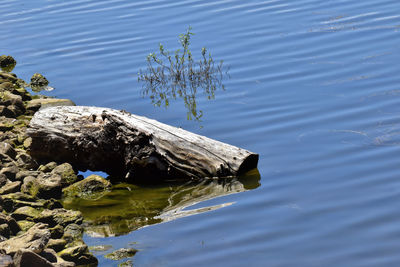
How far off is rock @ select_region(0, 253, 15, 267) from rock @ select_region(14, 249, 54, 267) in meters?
0.07

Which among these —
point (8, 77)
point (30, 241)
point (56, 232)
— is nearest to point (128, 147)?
point (56, 232)

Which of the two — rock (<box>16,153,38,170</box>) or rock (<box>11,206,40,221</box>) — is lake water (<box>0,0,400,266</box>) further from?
rock (<box>16,153,38,170</box>)

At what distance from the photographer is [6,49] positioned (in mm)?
17562

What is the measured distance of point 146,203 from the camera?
952 centimetres

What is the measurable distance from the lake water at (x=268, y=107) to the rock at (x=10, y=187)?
135 centimetres

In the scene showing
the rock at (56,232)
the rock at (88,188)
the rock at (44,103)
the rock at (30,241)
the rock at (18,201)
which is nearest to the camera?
the rock at (30,241)

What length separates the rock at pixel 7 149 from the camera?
35.0 ft

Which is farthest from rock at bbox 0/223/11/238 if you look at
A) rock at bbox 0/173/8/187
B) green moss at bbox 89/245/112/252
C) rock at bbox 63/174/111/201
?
rock at bbox 63/174/111/201

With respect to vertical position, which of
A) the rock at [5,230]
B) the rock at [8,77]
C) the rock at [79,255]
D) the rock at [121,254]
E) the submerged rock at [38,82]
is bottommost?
the rock at [121,254]

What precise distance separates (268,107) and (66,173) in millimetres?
3187

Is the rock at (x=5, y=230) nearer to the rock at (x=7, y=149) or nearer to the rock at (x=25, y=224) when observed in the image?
the rock at (x=25, y=224)

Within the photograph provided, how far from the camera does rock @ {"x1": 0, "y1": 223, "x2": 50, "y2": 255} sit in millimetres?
7479

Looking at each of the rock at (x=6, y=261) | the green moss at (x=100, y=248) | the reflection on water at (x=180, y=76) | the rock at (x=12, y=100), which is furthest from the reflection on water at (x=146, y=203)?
the rock at (x=12, y=100)

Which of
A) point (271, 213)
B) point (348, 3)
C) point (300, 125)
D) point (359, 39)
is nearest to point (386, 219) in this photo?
point (271, 213)
